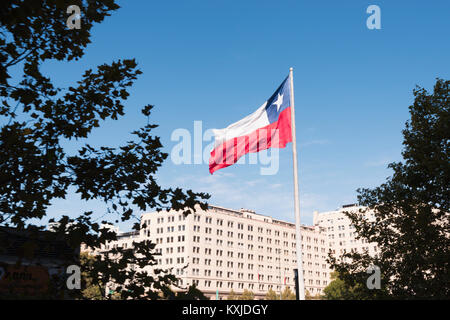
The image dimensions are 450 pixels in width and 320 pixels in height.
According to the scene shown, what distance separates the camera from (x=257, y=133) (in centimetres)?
1683

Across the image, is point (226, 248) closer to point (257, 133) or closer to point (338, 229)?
point (338, 229)

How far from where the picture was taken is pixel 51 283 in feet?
21.2

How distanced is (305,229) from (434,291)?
15056 cm

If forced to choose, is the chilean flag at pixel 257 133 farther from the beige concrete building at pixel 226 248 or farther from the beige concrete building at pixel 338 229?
the beige concrete building at pixel 338 229

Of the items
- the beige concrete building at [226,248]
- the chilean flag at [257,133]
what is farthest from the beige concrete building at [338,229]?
the chilean flag at [257,133]

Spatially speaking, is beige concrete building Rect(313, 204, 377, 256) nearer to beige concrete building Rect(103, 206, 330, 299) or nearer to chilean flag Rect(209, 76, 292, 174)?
beige concrete building Rect(103, 206, 330, 299)

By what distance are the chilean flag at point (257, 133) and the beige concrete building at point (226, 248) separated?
3850 inches

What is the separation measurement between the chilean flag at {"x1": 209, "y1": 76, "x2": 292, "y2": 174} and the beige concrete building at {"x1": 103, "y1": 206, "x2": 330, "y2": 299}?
321ft

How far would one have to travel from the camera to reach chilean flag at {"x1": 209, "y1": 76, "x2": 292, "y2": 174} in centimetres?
1664

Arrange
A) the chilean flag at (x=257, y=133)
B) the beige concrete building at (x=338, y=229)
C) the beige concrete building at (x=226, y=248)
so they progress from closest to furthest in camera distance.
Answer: the chilean flag at (x=257, y=133), the beige concrete building at (x=226, y=248), the beige concrete building at (x=338, y=229)

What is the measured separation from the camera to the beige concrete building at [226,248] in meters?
125

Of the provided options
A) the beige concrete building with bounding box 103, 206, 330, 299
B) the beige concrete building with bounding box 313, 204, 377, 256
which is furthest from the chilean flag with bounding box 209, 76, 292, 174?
the beige concrete building with bounding box 313, 204, 377, 256
